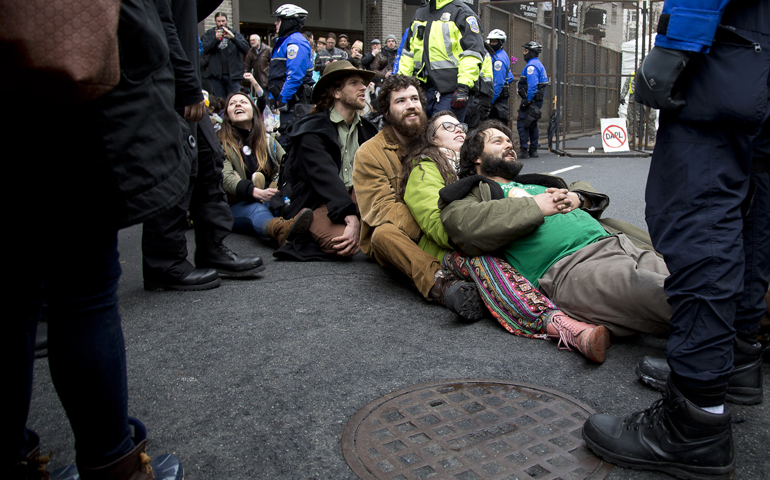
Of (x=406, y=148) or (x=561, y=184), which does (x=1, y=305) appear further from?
(x=406, y=148)

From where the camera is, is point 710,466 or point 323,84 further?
point 323,84

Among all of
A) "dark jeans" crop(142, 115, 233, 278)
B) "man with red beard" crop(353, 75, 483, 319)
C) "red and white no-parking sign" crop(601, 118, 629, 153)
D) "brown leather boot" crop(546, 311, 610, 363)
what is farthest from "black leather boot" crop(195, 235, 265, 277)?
"red and white no-parking sign" crop(601, 118, 629, 153)

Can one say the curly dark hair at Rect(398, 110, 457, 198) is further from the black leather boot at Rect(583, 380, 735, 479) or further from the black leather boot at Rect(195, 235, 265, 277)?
the black leather boot at Rect(583, 380, 735, 479)

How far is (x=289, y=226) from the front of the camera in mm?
4961

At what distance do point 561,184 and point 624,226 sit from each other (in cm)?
41

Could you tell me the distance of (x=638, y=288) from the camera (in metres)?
2.64

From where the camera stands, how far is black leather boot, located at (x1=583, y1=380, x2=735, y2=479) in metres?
1.80

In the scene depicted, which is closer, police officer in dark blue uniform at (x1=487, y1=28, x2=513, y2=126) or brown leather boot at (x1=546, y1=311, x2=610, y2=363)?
brown leather boot at (x1=546, y1=311, x2=610, y2=363)

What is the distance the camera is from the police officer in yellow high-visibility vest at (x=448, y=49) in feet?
22.1

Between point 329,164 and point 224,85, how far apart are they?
677 cm

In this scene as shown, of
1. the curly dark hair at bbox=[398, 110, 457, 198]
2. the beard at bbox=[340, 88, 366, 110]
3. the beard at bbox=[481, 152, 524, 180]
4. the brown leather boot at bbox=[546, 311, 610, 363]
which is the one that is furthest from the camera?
the beard at bbox=[340, 88, 366, 110]

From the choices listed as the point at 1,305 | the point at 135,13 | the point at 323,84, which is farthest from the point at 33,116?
the point at 323,84

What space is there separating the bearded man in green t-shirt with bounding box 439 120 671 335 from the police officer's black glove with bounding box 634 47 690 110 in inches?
39.6

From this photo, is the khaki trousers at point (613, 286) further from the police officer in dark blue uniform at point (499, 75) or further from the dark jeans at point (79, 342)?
the police officer in dark blue uniform at point (499, 75)
